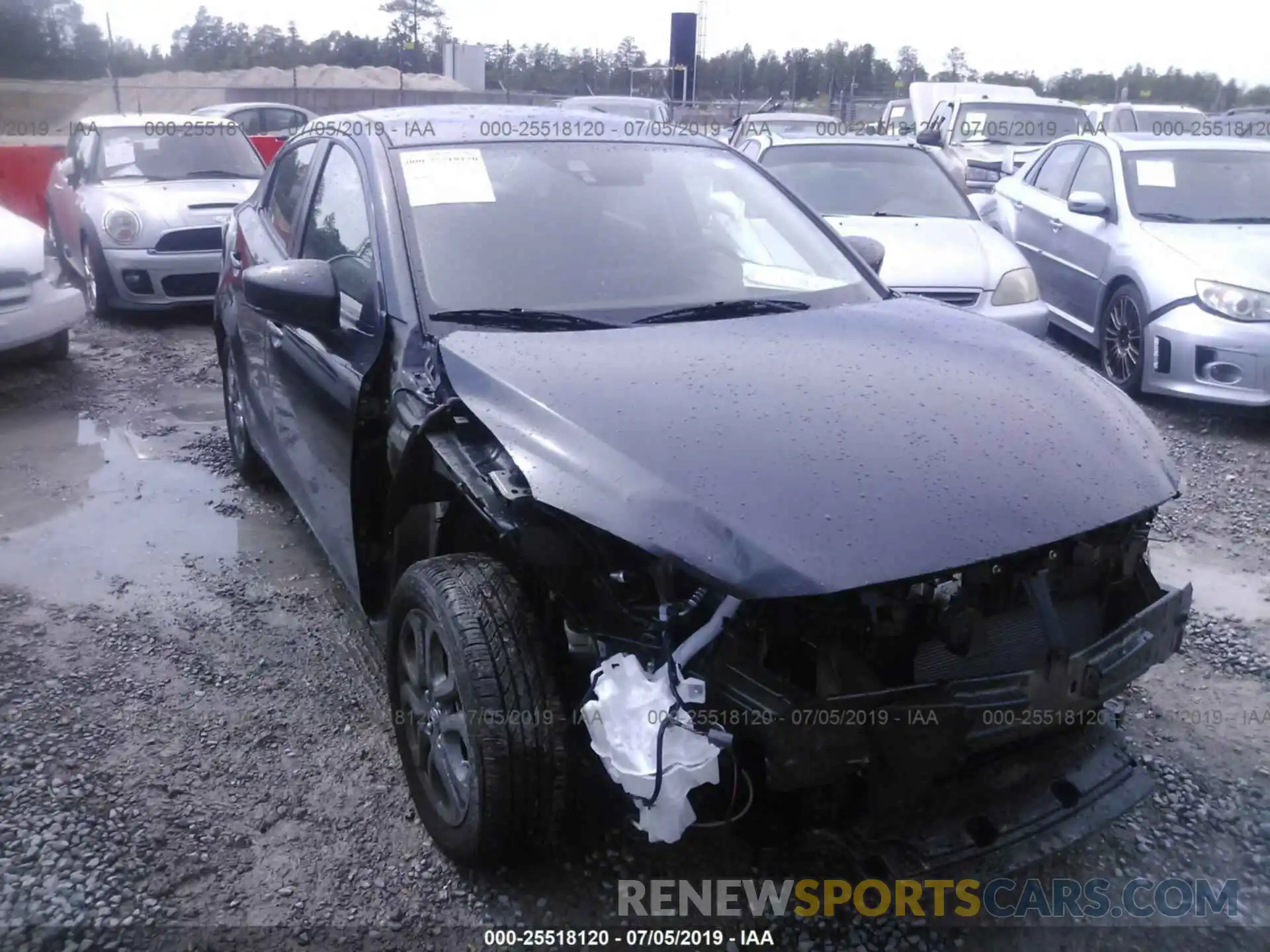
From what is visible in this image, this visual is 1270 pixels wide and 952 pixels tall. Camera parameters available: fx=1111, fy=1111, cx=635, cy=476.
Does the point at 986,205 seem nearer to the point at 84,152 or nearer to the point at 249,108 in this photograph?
the point at 84,152

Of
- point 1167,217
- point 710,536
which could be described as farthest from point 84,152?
point 710,536

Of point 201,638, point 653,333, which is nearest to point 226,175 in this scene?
point 201,638

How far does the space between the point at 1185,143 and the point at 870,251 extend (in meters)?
4.38

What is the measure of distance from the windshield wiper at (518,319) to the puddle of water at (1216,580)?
2.25 m

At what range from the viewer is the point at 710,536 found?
2.05 m

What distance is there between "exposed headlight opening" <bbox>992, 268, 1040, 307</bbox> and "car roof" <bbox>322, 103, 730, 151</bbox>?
2.80 metres

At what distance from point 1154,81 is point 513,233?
4242 cm

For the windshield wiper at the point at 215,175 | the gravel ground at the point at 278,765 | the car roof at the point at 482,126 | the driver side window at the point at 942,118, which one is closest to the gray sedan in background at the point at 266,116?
the windshield wiper at the point at 215,175

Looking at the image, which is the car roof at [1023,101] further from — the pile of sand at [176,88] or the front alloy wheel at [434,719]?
the pile of sand at [176,88]

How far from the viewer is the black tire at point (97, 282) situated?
8.34 metres

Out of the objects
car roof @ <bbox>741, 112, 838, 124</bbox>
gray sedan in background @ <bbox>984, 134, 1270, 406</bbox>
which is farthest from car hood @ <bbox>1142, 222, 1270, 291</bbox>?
car roof @ <bbox>741, 112, 838, 124</bbox>

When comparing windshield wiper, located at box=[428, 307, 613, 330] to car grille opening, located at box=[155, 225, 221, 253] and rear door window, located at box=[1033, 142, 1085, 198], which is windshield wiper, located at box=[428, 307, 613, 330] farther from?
car grille opening, located at box=[155, 225, 221, 253]

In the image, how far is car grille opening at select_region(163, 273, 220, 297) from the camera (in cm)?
835

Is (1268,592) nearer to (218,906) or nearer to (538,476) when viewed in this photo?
(538,476)
